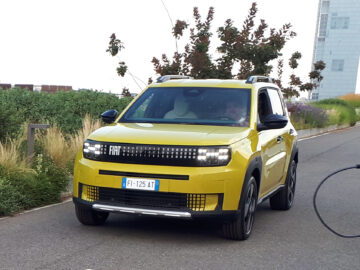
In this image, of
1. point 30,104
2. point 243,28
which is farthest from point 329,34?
point 30,104

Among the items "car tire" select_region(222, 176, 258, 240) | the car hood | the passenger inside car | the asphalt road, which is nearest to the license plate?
the car hood

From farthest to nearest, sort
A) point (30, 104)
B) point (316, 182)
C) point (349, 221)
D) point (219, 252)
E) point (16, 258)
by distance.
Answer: point (30, 104)
point (316, 182)
point (349, 221)
point (219, 252)
point (16, 258)

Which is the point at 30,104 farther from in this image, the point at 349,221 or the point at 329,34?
the point at 329,34

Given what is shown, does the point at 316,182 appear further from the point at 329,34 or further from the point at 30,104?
the point at 329,34

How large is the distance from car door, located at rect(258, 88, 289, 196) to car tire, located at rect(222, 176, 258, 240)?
1.46 ft

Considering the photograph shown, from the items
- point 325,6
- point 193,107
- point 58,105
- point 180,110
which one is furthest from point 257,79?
point 325,6

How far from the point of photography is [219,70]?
72.3 feet

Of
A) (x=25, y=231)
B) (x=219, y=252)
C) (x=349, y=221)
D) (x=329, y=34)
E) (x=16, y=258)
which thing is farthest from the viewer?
(x=329, y=34)

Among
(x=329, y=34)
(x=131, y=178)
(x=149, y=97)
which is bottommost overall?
(x=131, y=178)

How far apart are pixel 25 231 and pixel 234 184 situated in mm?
2466

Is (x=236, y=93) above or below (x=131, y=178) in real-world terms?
above

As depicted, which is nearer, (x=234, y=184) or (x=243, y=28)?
(x=234, y=184)

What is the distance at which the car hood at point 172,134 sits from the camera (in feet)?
22.2

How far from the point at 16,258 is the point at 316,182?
8097 millimetres
